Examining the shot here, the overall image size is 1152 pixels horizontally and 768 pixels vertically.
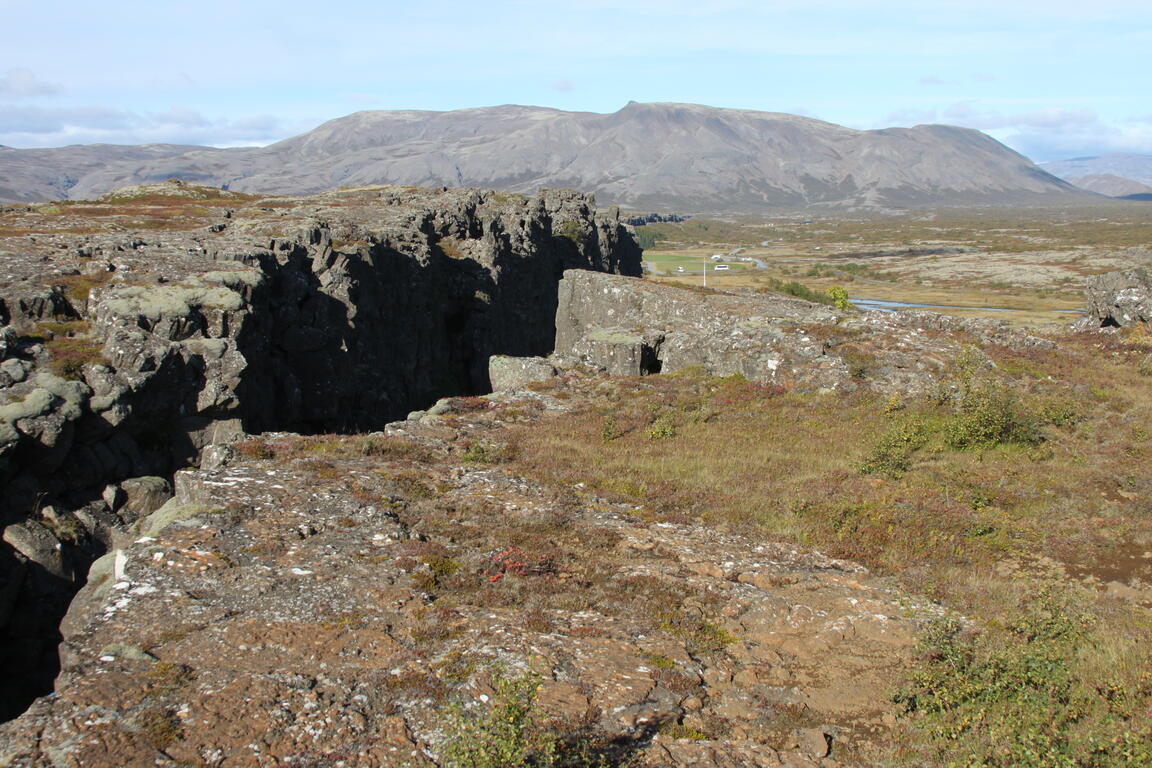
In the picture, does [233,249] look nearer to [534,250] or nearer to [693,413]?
[693,413]

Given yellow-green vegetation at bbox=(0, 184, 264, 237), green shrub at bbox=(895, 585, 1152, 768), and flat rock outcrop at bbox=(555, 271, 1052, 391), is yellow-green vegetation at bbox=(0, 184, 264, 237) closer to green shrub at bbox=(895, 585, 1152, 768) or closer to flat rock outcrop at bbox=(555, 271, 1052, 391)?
flat rock outcrop at bbox=(555, 271, 1052, 391)

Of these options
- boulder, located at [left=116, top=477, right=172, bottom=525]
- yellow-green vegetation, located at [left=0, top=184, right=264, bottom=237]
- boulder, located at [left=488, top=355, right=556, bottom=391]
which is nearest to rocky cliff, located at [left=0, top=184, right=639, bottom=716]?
boulder, located at [left=116, top=477, right=172, bottom=525]

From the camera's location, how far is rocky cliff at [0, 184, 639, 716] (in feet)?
69.7

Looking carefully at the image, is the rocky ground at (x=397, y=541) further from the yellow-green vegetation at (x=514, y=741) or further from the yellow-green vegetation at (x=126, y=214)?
the yellow-green vegetation at (x=126, y=214)

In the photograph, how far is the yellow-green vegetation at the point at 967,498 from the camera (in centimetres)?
990

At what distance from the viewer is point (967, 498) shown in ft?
61.2

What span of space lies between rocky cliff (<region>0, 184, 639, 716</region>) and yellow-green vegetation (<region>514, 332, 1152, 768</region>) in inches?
518

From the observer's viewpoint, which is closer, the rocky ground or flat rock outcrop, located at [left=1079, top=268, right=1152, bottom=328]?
the rocky ground

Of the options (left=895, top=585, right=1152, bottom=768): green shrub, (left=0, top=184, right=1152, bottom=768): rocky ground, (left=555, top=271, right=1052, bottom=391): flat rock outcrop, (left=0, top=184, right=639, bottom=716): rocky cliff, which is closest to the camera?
(left=895, top=585, right=1152, bottom=768): green shrub

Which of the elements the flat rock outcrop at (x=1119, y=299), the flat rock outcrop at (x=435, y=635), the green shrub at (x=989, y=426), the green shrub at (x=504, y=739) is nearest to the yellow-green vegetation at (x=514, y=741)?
the green shrub at (x=504, y=739)

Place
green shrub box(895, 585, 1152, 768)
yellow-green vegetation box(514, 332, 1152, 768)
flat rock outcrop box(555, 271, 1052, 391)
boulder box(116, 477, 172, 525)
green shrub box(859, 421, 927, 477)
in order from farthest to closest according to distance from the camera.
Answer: flat rock outcrop box(555, 271, 1052, 391) → boulder box(116, 477, 172, 525) → green shrub box(859, 421, 927, 477) → yellow-green vegetation box(514, 332, 1152, 768) → green shrub box(895, 585, 1152, 768)

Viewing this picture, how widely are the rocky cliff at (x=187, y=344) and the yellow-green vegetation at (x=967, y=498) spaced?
13148 mm

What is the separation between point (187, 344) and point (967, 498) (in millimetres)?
27110

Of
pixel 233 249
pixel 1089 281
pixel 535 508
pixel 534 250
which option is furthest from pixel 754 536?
pixel 534 250
